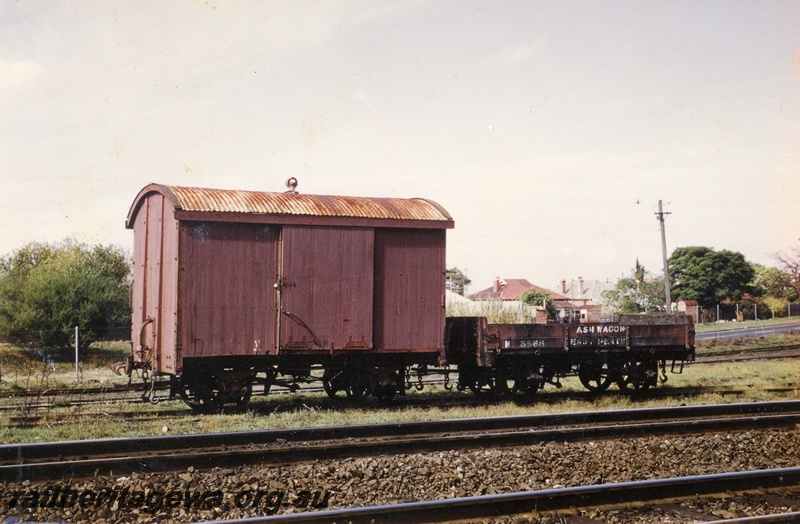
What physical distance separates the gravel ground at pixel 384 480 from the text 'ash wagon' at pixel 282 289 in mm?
4724

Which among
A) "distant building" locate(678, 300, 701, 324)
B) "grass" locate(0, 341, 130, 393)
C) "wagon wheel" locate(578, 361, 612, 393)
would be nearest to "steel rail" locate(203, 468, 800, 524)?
"wagon wheel" locate(578, 361, 612, 393)

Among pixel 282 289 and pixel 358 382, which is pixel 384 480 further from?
pixel 358 382

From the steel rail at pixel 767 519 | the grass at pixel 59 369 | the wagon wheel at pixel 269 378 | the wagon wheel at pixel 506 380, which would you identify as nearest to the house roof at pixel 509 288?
the grass at pixel 59 369

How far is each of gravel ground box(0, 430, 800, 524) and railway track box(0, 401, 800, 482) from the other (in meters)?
0.23

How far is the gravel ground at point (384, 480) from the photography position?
5.97 m

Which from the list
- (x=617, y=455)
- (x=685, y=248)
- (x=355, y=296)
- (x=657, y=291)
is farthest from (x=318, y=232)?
(x=685, y=248)

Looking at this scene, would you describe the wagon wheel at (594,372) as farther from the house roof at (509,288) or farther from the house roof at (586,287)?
the house roof at (586,287)

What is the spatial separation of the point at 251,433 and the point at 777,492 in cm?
599

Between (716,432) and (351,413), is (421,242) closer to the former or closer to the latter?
(351,413)

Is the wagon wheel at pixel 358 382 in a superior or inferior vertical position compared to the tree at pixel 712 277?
inferior

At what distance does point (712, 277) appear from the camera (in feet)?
210

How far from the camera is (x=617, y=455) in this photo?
321 inches

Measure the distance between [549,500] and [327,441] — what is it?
3.64 meters

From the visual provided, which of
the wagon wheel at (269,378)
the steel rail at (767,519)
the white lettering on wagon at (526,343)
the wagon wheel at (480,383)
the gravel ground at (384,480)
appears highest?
the white lettering on wagon at (526,343)
